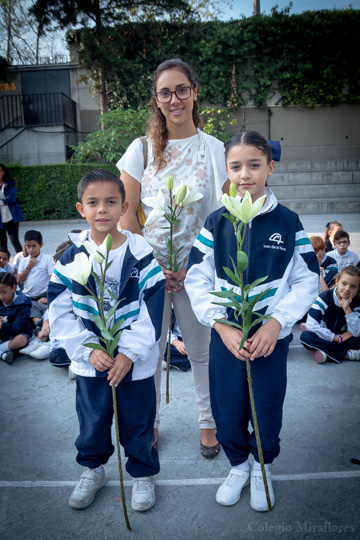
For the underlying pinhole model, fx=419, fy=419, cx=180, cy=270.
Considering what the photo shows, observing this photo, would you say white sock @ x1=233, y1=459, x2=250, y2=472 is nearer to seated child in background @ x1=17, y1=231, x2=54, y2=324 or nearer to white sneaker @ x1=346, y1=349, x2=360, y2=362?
white sneaker @ x1=346, y1=349, x2=360, y2=362

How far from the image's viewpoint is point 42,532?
1738 millimetres

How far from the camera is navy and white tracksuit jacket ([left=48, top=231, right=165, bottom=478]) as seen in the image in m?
1.84

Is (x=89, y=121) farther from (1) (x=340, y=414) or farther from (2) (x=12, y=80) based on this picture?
(1) (x=340, y=414)

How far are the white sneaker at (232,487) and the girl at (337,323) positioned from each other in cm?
175

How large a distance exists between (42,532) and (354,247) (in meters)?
6.97

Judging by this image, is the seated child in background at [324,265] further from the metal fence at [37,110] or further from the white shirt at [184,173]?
the metal fence at [37,110]

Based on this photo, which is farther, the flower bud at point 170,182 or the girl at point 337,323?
the girl at point 337,323

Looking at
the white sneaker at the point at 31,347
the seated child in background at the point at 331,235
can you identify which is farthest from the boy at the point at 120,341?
the seated child in background at the point at 331,235

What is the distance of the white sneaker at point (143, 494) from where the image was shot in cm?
184

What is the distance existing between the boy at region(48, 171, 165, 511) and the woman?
18.4 feet

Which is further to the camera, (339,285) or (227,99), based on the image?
(227,99)

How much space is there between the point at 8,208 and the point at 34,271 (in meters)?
2.34

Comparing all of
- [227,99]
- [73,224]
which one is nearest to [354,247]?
[73,224]

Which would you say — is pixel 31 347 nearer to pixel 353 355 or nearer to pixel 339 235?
pixel 353 355
